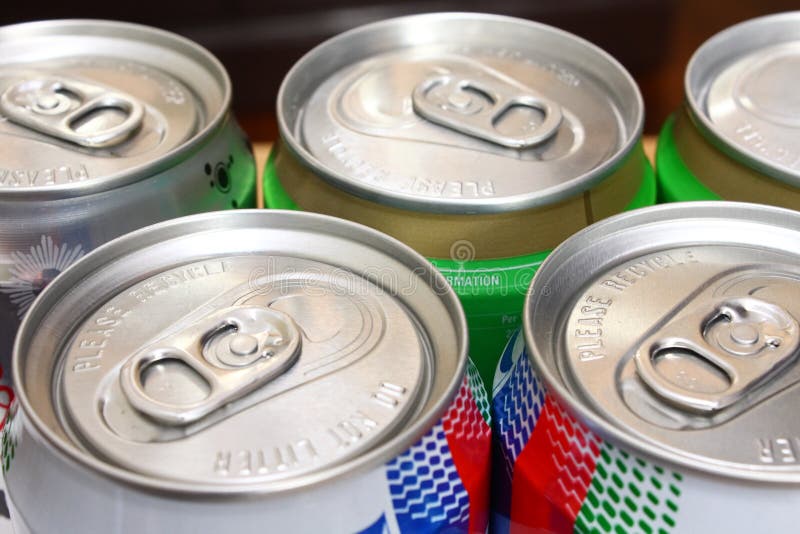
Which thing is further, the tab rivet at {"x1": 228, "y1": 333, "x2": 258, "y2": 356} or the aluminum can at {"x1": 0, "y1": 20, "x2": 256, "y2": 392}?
the aluminum can at {"x1": 0, "y1": 20, "x2": 256, "y2": 392}

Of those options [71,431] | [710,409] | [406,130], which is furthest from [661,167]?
[71,431]

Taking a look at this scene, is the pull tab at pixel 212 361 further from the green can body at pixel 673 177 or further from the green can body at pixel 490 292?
the green can body at pixel 673 177

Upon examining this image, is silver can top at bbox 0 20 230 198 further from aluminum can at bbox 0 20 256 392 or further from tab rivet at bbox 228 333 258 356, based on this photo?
tab rivet at bbox 228 333 258 356

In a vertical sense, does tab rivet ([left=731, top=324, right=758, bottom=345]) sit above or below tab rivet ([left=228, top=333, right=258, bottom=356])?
above

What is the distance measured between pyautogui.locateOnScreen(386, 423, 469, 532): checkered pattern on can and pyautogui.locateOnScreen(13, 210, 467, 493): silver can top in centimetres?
2

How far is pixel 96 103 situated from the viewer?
1088 mm

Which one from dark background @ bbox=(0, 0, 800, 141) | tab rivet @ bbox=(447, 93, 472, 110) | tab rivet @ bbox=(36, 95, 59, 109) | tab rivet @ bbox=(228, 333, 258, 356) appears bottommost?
dark background @ bbox=(0, 0, 800, 141)

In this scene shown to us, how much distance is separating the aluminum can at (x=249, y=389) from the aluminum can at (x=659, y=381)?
0.18 ft

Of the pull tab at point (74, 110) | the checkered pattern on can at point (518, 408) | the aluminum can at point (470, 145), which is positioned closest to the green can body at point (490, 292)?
the aluminum can at point (470, 145)

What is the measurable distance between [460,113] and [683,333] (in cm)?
38

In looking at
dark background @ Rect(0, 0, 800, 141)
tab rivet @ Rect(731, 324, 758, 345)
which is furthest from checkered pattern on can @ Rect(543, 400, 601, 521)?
dark background @ Rect(0, 0, 800, 141)

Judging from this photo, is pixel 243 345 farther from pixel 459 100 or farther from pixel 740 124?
pixel 740 124

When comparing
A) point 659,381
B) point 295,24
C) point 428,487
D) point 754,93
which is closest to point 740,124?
point 754,93

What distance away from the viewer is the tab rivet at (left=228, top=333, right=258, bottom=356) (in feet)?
2.62
